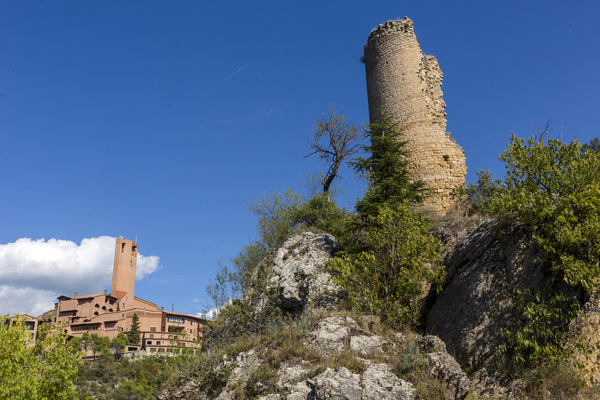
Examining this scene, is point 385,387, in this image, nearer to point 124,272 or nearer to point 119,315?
point 119,315

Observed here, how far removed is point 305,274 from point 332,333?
243 inches

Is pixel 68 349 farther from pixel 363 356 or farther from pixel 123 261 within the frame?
pixel 123 261

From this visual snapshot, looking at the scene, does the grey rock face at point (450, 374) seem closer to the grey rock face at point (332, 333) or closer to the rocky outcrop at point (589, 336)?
the grey rock face at point (332, 333)

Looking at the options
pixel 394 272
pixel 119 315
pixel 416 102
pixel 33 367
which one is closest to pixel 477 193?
pixel 416 102

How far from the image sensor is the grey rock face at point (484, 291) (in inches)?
386

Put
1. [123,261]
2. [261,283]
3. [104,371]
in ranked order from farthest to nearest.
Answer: [123,261], [104,371], [261,283]

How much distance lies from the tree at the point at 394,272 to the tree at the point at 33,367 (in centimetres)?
875

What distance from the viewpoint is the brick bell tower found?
82562mm

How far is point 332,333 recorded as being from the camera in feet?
34.1

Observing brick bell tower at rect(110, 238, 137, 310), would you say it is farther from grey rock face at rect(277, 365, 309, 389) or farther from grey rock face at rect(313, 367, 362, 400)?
grey rock face at rect(313, 367, 362, 400)

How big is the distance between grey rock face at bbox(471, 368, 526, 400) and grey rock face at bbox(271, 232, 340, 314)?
5.65 meters

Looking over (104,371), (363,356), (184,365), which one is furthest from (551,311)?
(104,371)

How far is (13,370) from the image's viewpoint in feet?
40.0

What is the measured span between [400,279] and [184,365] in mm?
6951
